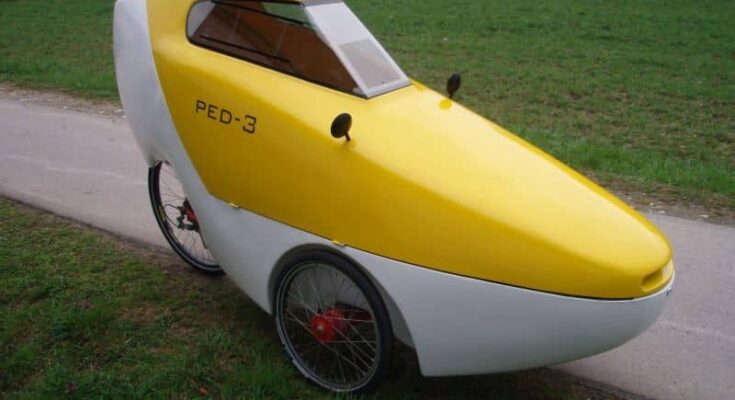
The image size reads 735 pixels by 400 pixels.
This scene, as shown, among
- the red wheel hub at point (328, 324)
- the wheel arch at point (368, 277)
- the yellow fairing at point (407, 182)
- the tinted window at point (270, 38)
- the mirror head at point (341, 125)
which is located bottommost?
the red wheel hub at point (328, 324)

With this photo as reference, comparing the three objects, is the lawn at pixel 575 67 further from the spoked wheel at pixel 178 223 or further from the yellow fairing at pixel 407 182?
the spoked wheel at pixel 178 223

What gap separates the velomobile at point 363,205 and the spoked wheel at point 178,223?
0.56 metres

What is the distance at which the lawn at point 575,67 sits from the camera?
7184mm

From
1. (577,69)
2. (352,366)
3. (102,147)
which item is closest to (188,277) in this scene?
(352,366)

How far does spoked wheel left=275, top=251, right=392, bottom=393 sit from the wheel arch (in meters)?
0.02

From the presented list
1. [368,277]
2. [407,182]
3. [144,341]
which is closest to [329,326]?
[368,277]

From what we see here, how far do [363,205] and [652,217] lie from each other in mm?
3222

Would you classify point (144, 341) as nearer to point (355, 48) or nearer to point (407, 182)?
point (407, 182)

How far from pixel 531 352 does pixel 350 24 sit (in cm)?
179

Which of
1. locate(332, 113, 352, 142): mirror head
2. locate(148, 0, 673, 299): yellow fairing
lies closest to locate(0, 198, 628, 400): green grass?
locate(148, 0, 673, 299): yellow fairing

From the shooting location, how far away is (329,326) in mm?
3566

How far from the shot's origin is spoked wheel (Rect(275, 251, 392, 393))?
11.0 ft

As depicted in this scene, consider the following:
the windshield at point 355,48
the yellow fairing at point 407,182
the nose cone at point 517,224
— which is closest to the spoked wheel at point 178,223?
the yellow fairing at point 407,182

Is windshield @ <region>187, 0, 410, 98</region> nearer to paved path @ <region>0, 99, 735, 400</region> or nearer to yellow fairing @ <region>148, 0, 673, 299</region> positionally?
yellow fairing @ <region>148, 0, 673, 299</region>
